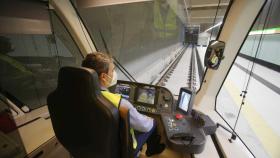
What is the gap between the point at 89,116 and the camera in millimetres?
931

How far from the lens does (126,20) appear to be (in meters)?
3.64

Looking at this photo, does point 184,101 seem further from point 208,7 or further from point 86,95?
point 208,7

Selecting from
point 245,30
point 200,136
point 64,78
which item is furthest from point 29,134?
point 245,30

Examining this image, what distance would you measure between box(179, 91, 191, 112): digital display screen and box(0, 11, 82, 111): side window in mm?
2021

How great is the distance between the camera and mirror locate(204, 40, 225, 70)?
161 cm

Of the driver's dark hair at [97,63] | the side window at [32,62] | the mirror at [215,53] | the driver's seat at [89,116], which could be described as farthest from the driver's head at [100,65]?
the side window at [32,62]

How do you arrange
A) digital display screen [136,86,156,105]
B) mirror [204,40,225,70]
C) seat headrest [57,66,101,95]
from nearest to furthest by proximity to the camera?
seat headrest [57,66,101,95] → mirror [204,40,225,70] → digital display screen [136,86,156,105]

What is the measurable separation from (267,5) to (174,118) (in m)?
1.42

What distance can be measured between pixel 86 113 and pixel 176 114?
114 centimetres

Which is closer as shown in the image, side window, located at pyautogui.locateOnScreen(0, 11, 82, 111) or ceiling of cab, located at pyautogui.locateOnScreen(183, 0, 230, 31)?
side window, located at pyautogui.locateOnScreen(0, 11, 82, 111)

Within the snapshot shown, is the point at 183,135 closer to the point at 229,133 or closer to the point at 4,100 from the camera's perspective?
the point at 229,133

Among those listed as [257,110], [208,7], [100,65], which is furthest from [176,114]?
Result: [208,7]

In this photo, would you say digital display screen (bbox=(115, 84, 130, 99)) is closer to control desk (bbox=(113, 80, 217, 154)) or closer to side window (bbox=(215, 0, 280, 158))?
control desk (bbox=(113, 80, 217, 154))

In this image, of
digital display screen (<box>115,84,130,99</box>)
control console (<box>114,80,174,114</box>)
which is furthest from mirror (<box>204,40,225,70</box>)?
digital display screen (<box>115,84,130,99</box>)
